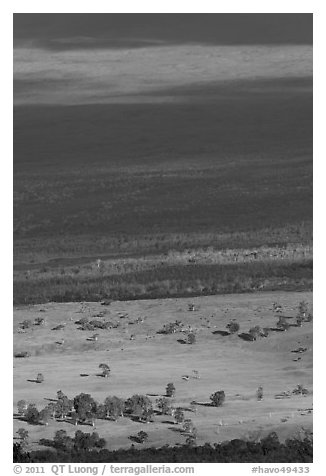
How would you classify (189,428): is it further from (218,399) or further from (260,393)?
(260,393)

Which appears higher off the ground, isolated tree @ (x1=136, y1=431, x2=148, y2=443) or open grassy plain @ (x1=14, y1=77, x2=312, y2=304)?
open grassy plain @ (x1=14, y1=77, x2=312, y2=304)

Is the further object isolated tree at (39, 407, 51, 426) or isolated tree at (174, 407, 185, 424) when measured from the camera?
isolated tree at (39, 407, 51, 426)

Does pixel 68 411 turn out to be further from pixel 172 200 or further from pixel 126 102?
pixel 126 102

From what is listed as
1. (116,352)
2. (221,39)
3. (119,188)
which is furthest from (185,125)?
(116,352)

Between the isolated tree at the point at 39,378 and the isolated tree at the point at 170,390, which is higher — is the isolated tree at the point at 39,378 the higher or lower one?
the higher one

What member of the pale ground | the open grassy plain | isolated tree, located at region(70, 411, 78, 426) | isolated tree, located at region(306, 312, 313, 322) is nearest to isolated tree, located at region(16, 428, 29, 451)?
the pale ground

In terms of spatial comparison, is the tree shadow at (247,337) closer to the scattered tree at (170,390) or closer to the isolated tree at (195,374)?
the isolated tree at (195,374)

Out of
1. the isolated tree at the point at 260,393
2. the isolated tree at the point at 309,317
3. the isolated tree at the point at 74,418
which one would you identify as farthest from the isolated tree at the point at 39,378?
the isolated tree at the point at 309,317

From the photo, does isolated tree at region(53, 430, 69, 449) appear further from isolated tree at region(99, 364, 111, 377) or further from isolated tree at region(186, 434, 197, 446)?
isolated tree at region(99, 364, 111, 377)
